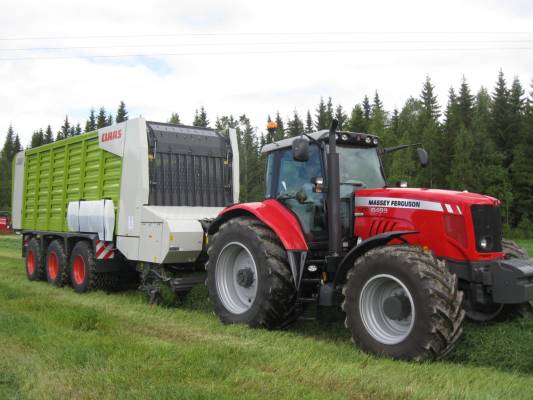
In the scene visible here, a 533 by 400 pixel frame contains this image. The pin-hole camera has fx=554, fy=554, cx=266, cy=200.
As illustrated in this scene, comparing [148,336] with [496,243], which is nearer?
[496,243]

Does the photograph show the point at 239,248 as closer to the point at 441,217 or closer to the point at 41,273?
the point at 441,217

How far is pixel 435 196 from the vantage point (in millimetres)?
5461

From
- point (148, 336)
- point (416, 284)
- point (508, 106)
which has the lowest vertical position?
point (148, 336)

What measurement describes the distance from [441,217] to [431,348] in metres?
1.27

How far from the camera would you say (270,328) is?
21.0 feet

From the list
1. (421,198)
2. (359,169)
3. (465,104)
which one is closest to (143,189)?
(359,169)

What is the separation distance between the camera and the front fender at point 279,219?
6238 mm

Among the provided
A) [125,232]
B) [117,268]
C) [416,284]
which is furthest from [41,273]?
[416,284]

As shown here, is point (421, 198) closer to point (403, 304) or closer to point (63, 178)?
point (403, 304)

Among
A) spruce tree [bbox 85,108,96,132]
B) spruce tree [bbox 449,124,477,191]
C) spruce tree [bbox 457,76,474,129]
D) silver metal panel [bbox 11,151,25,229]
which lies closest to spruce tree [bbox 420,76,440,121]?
spruce tree [bbox 457,76,474,129]

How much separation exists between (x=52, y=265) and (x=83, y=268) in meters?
1.54

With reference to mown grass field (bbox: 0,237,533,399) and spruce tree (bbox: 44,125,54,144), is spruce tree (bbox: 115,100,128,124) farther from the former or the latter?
mown grass field (bbox: 0,237,533,399)

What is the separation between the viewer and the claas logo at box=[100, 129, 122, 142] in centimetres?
901

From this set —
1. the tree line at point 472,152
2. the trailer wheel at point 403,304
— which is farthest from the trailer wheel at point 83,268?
the tree line at point 472,152
